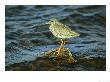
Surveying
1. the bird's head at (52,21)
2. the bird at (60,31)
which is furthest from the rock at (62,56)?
the bird's head at (52,21)

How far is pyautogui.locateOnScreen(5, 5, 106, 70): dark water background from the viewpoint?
3250 mm

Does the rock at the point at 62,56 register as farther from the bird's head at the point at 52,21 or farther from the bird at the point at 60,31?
the bird's head at the point at 52,21

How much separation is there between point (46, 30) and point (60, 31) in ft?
0.72

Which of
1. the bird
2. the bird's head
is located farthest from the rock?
the bird's head

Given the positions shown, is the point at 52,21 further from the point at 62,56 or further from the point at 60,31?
the point at 62,56

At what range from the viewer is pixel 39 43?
3.28m

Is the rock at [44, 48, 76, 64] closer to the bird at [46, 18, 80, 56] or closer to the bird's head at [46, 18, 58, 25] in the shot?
the bird at [46, 18, 80, 56]

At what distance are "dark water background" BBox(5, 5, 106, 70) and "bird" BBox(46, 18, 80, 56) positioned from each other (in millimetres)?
58

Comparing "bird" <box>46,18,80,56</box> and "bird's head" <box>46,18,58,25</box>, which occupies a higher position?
Answer: "bird's head" <box>46,18,58,25</box>

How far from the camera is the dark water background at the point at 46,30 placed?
3250 millimetres

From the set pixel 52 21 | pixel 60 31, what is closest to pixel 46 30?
pixel 52 21
